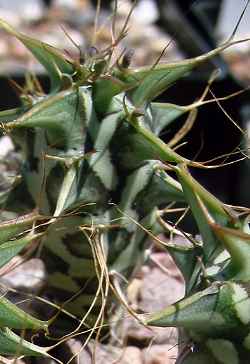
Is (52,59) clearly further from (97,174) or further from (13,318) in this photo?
(13,318)

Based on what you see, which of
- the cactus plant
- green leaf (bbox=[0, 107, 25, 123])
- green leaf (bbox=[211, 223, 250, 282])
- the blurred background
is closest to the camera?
green leaf (bbox=[211, 223, 250, 282])

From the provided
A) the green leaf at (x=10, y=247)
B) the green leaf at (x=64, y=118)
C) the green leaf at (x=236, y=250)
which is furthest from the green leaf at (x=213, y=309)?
the green leaf at (x=64, y=118)

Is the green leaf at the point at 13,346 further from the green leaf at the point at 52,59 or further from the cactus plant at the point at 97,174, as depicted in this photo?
the green leaf at the point at 52,59

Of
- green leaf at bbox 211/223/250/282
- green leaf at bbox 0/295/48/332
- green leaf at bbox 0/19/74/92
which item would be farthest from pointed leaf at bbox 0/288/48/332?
green leaf at bbox 0/19/74/92

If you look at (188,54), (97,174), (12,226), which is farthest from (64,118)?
(188,54)

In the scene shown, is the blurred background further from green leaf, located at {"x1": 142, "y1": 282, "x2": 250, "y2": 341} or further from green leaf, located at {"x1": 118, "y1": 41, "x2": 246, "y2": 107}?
green leaf, located at {"x1": 142, "y1": 282, "x2": 250, "y2": 341}

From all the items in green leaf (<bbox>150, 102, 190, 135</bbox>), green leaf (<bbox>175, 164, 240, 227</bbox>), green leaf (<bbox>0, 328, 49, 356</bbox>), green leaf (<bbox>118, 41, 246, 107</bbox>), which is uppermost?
green leaf (<bbox>118, 41, 246, 107</bbox>)
